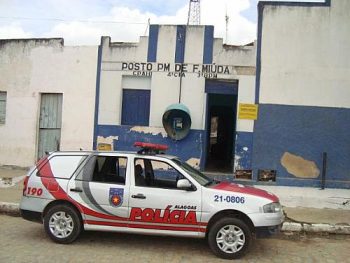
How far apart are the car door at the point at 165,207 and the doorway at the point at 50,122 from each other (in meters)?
8.05

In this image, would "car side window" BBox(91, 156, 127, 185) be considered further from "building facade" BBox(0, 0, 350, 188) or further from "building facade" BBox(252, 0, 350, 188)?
"building facade" BBox(252, 0, 350, 188)

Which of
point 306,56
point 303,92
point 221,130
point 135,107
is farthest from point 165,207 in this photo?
point 221,130

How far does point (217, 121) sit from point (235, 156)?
5.66 meters

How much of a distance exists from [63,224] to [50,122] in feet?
26.1

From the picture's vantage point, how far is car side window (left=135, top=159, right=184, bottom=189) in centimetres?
753

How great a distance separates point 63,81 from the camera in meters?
14.7

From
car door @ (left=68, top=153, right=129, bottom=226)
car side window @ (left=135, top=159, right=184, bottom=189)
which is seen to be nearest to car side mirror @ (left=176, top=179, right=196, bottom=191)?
car side window @ (left=135, top=159, right=184, bottom=189)

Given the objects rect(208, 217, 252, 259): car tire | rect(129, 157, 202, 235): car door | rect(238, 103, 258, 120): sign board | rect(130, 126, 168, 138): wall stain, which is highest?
rect(238, 103, 258, 120): sign board

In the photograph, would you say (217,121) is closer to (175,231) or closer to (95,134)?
(95,134)

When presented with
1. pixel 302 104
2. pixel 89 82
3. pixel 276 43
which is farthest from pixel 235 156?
pixel 89 82

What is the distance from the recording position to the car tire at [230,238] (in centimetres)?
707

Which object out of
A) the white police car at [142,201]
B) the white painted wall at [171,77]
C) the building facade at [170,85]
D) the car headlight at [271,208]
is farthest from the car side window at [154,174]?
the white painted wall at [171,77]

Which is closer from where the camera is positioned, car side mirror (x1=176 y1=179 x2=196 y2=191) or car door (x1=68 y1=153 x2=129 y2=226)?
car side mirror (x1=176 y1=179 x2=196 y2=191)

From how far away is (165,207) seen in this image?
23.8 ft
